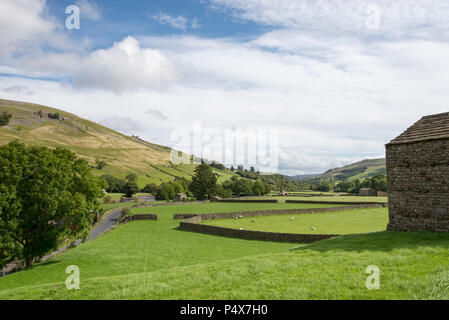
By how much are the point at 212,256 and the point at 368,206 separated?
47547mm

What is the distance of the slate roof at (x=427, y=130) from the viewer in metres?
15.5

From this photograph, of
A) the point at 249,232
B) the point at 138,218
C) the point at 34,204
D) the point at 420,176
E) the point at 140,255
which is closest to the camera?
the point at 420,176

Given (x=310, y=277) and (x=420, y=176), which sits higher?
(x=420, y=176)

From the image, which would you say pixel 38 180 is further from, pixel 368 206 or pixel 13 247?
pixel 368 206

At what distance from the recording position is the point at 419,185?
1576cm

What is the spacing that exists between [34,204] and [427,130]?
29.5m

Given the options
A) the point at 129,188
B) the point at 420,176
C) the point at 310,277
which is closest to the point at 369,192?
the point at 129,188

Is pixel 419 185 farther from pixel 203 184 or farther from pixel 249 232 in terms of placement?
pixel 203 184

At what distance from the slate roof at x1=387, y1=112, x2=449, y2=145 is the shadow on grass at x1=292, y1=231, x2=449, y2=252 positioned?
4762mm

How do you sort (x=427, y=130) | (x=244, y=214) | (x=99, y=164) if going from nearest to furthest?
(x=427, y=130), (x=244, y=214), (x=99, y=164)

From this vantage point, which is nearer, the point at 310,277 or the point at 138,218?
the point at 310,277

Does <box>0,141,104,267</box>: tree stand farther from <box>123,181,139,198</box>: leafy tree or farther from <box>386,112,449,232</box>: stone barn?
<box>123,181,139,198</box>: leafy tree

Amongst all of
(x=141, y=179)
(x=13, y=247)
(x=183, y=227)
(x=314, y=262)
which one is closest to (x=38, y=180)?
(x=13, y=247)

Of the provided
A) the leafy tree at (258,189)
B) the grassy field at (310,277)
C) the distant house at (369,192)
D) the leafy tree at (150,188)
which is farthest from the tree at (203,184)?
the grassy field at (310,277)
